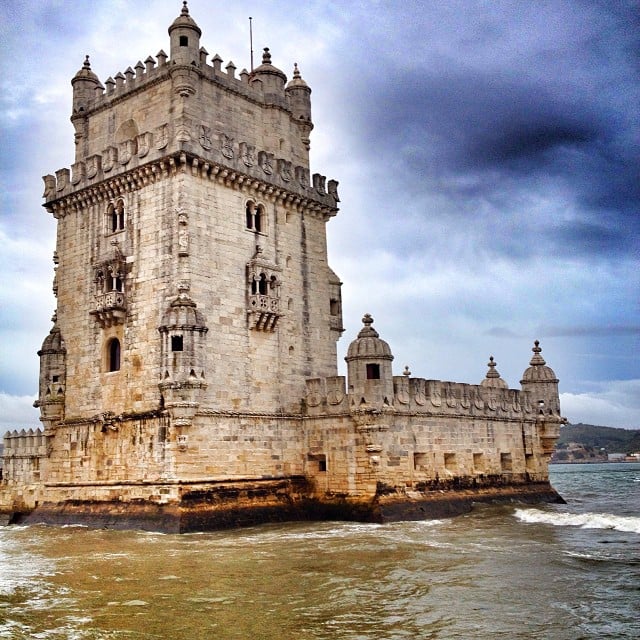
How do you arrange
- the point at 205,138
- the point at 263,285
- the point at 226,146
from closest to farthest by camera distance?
the point at 205,138
the point at 226,146
the point at 263,285

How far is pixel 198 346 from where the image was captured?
2602 cm

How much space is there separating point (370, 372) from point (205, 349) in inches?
226

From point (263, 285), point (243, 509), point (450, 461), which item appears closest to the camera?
point (243, 509)

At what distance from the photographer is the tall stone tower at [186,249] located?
26.9 metres

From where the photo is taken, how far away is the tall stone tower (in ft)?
88.3

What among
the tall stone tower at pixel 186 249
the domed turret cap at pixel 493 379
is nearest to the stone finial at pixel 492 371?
the domed turret cap at pixel 493 379

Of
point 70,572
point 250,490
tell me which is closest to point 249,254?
point 250,490

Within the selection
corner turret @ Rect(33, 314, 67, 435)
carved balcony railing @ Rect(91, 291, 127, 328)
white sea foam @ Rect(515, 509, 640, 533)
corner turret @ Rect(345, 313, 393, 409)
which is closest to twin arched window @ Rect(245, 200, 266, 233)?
carved balcony railing @ Rect(91, 291, 127, 328)

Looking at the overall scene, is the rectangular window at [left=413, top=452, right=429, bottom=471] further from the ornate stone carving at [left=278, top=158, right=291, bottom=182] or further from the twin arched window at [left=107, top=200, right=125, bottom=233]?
the twin arched window at [left=107, top=200, right=125, bottom=233]

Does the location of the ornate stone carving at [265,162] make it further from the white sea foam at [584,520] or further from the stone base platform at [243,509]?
the white sea foam at [584,520]

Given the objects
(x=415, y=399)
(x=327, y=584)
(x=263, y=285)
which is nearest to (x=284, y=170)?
(x=263, y=285)

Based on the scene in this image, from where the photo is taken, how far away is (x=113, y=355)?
94.3 ft

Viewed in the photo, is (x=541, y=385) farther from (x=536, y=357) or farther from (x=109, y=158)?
(x=109, y=158)

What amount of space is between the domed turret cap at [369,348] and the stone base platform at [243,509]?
4721mm
